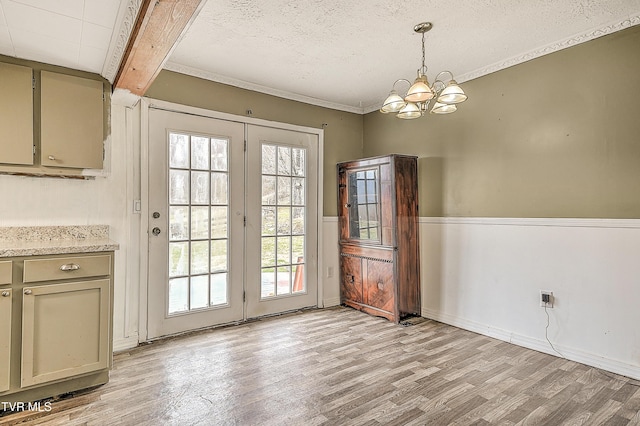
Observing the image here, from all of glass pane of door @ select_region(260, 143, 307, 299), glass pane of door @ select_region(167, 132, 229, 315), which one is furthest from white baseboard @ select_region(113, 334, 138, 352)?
glass pane of door @ select_region(260, 143, 307, 299)

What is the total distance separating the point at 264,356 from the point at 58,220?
1806 millimetres

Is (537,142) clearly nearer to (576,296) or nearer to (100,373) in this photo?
(576,296)

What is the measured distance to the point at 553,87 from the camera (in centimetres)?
284

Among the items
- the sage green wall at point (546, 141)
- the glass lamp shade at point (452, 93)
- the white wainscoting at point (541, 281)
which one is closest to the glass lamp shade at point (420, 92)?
the glass lamp shade at point (452, 93)

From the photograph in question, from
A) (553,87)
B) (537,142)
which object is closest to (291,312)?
(537,142)

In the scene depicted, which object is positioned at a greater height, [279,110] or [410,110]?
[279,110]

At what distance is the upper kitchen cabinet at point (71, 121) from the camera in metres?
2.42

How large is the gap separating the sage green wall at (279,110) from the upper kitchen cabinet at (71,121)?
0.56m

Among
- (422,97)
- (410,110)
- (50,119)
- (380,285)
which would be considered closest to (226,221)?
(50,119)

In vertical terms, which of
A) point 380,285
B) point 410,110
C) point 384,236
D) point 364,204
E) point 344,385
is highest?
point 410,110

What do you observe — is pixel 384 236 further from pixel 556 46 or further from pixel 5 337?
pixel 5 337

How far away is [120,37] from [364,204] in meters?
2.64

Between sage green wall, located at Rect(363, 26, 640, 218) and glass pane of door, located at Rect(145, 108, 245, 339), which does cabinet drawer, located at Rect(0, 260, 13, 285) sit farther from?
sage green wall, located at Rect(363, 26, 640, 218)

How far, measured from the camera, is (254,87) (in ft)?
11.9
